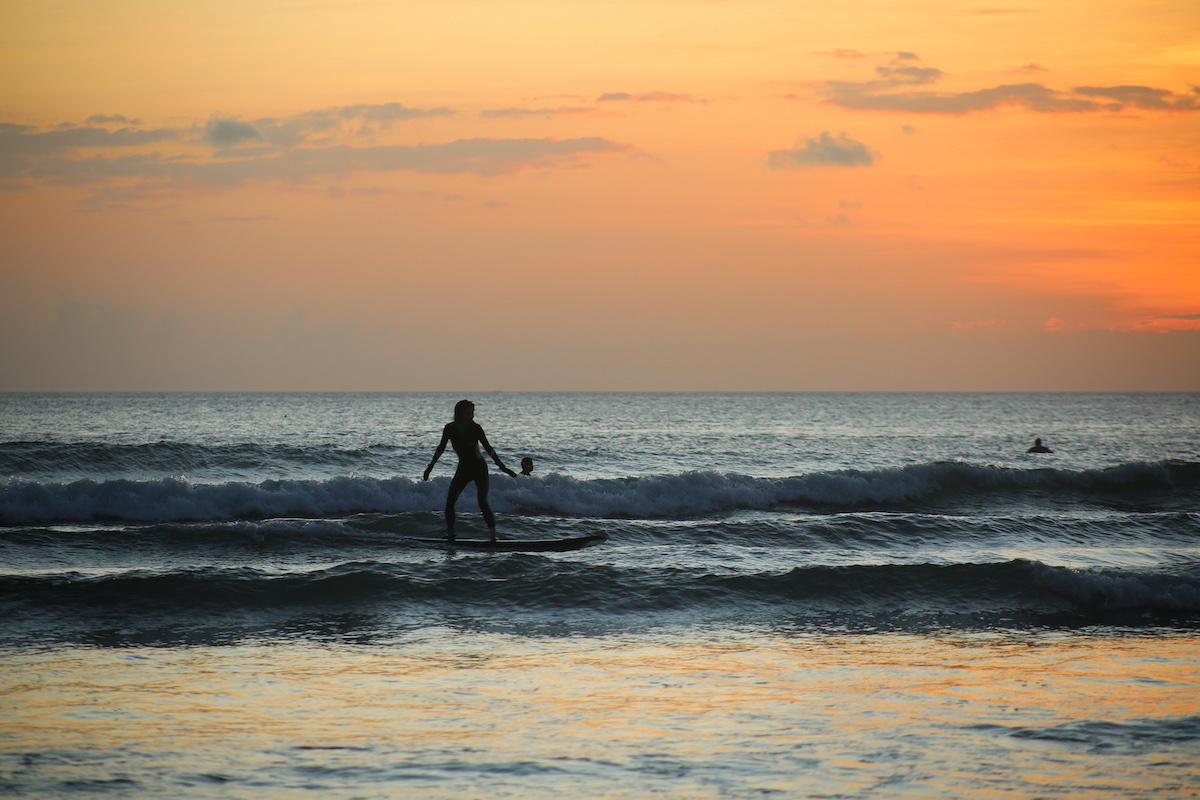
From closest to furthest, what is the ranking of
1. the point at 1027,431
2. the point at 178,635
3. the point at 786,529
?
the point at 178,635, the point at 786,529, the point at 1027,431

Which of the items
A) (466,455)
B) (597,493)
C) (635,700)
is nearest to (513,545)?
(466,455)

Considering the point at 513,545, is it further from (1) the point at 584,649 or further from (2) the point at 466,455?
(1) the point at 584,649

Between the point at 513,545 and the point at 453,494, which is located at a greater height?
the point at 453,494

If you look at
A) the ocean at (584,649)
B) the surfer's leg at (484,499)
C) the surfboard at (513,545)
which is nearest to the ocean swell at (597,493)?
the ocean at (584,649)

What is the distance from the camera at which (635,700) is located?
22.4 feet

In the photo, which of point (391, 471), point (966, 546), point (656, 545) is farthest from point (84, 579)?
point (391, 471)

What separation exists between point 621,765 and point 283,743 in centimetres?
223

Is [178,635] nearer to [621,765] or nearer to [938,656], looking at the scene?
[621,765]

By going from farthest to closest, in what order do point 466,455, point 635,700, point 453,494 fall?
1. point 453,494
2. point 466,455
3. point 635,700

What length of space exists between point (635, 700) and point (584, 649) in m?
1.83

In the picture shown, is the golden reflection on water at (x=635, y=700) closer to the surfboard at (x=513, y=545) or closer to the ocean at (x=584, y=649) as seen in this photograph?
the ocean at (x=584, y=649)

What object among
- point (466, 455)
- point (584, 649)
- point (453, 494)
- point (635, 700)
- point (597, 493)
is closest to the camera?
point (635, 700)

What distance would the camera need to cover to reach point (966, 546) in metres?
15.4

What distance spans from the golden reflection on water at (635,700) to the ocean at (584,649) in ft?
0.12
